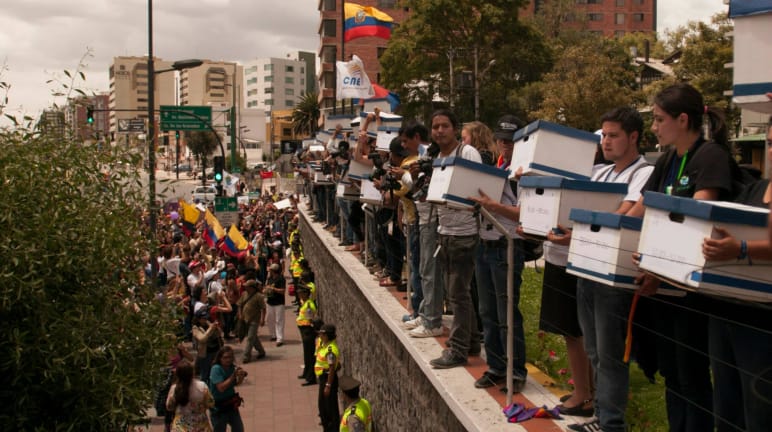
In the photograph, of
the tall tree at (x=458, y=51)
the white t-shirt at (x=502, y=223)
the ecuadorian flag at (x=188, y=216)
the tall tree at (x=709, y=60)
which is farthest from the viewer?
the tall tree at (x=458, y=51)

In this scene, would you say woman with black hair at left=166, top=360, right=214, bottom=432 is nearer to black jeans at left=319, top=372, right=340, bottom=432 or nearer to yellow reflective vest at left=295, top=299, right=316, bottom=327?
black jeans at left=319, top=372, right=340, bottom=432

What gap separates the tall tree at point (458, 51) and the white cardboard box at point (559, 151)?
42862 mm

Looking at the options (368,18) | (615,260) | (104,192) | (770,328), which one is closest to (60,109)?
(104,192)

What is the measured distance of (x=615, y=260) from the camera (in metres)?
4.34

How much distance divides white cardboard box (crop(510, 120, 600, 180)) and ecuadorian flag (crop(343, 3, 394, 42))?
2005 centimetres

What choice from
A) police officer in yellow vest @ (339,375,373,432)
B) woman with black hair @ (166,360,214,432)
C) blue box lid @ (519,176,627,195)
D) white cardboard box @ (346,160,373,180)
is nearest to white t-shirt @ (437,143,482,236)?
blue box lid @ (519,176,627,195)

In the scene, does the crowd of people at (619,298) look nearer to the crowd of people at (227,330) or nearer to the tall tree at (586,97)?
the crowd of people at (227,330)

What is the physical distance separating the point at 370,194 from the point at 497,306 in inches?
209

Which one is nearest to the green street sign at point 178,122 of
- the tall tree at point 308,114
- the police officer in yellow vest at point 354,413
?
the police officer in yellow vest at point 354,413

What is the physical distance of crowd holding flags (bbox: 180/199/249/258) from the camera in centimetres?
2116

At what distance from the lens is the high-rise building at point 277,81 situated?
17788 cm

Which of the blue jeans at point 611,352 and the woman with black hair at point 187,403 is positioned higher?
the blue jeans at point 611,352

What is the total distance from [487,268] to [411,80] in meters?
44.3

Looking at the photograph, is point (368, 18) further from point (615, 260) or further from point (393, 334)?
point (615, 260)
